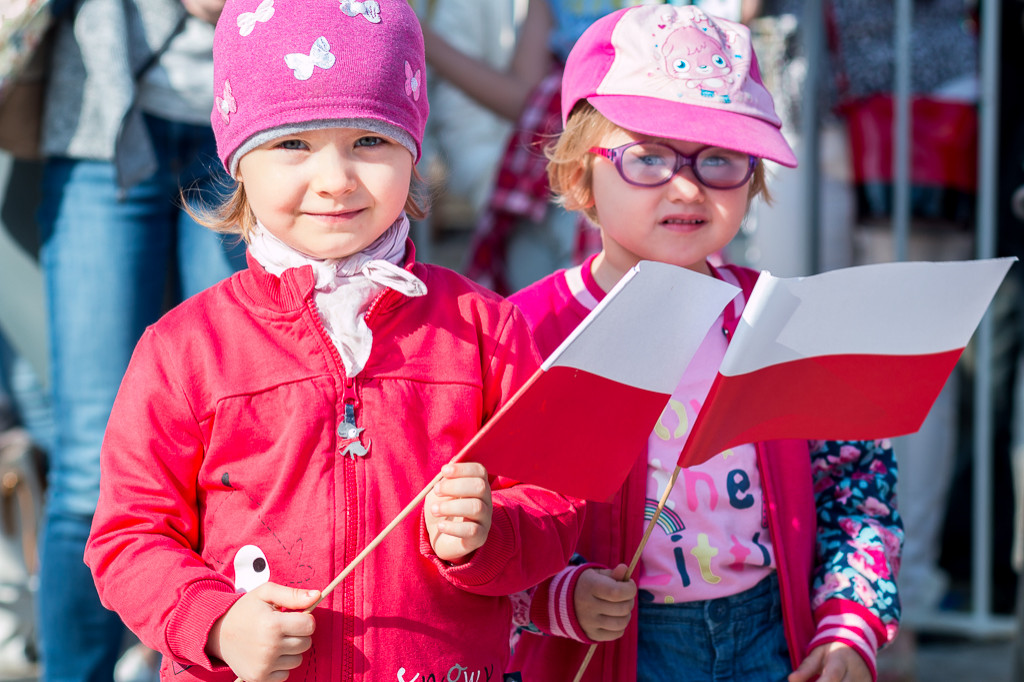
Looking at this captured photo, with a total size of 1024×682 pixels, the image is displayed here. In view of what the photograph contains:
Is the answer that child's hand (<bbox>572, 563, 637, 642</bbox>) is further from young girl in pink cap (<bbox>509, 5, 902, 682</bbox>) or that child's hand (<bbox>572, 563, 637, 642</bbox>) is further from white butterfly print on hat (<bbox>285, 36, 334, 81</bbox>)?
white butterfly print on hat (<bbox>285, 36, 334, 81</bbox>)

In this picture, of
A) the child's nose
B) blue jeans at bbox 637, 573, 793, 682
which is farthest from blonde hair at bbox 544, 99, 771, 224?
blue jeans at bbox 637, 573, 793, 682

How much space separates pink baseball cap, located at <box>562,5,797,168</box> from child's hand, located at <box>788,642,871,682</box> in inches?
29.7

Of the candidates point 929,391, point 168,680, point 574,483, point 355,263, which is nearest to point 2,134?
point 355,263

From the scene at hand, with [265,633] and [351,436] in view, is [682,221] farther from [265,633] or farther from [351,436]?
[265,633]

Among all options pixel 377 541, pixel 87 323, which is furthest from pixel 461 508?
pixel 87 323

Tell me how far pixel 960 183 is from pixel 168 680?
2.91 metres

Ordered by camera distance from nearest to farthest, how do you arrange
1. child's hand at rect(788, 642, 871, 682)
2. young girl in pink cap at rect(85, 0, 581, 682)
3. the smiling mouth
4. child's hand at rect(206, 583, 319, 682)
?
child's hand at rect(206, 583, 319, 682)
young girl in pink cap at rect(85, 0, 581, 682)
child's hand at rect(788, 642, 871, 682)
the smiling mouth

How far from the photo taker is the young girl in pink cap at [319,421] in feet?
4.90

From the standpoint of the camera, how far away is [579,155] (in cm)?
201

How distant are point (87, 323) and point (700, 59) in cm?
133

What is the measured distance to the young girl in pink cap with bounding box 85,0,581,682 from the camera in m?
1.49

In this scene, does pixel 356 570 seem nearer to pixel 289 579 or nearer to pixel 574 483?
pixel 289 579

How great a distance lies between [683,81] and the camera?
1849mm

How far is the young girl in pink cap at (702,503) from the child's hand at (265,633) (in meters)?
0.48
